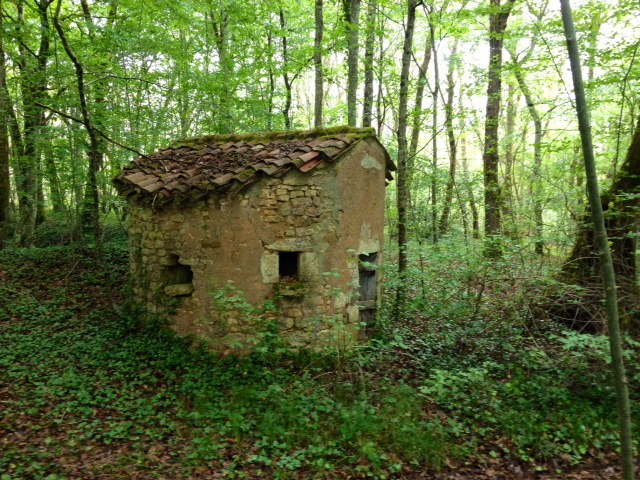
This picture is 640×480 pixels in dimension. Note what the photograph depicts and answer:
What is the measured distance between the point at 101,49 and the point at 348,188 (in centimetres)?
703

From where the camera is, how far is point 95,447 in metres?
3.85

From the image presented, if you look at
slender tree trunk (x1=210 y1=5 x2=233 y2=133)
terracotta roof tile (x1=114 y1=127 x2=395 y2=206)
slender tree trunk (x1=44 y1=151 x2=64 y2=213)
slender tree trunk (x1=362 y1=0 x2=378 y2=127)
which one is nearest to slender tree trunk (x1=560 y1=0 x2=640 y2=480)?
terracotta roof tile (x1=114 y1=127 x2=395 y2=206)

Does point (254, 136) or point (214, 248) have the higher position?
point (254, 136)

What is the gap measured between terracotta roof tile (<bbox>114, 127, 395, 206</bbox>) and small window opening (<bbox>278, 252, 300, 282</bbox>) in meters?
1.18

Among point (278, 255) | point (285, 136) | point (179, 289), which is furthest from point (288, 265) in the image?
point (285, 136)

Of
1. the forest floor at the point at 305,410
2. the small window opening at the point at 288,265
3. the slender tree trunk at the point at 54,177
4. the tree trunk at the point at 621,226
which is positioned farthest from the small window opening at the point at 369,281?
the slender tree trunk at the point at 54,177

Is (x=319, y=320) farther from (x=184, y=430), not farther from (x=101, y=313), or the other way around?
(x=101, y=313)

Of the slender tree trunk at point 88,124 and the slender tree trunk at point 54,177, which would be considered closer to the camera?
the slender tree trunk at point 88,124

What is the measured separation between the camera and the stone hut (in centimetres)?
522

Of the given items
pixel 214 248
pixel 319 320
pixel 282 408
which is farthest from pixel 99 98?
pixel 282 408

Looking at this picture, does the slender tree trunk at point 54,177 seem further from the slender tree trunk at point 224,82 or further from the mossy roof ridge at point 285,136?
the mossy roof ridge at point 285,136

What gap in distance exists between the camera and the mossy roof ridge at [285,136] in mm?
5695

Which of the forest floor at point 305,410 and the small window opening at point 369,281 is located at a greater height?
the small window opening at point 369,281

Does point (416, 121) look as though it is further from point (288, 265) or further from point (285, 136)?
point (288, 265)
